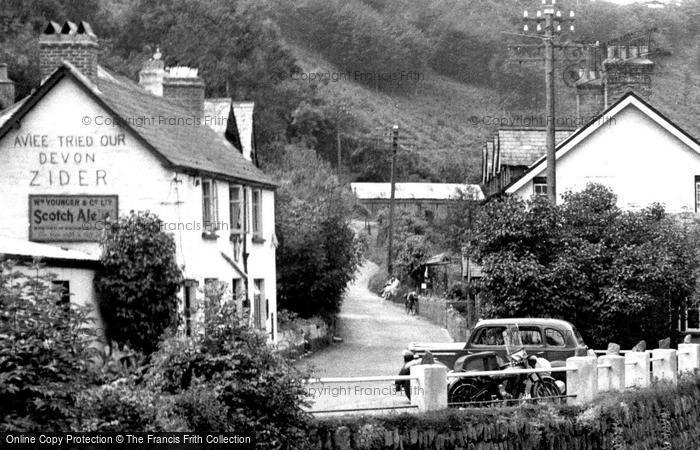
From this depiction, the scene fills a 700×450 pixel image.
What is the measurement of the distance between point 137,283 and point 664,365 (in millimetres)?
10485

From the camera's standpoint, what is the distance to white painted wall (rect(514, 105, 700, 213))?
44.1 m

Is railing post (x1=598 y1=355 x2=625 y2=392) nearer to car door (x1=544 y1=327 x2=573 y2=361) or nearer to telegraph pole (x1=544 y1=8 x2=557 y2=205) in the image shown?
car door (x1=544 y1=327 x2=573 y2=361)

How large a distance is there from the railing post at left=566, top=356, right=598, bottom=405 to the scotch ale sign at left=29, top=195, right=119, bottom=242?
11.1 m

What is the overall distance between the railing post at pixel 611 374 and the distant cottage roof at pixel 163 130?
1051 centimetres

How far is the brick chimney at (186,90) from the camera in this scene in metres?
38.1

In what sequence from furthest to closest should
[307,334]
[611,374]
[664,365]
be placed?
[307,334]
[664,365]
[611,374]

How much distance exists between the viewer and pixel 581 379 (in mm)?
22219

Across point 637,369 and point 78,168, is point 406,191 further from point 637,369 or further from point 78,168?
point 637,369

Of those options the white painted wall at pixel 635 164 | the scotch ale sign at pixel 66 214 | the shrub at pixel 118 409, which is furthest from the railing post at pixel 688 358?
the shrub at pixel 118 409

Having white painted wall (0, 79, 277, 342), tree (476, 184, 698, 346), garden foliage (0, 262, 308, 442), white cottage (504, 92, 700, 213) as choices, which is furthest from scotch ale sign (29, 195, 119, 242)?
white cottage (504, 92, 700, 213)

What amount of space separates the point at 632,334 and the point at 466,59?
151 m

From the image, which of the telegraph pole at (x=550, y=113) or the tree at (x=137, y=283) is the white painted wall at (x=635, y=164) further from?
the tree at (x=137, y=283)

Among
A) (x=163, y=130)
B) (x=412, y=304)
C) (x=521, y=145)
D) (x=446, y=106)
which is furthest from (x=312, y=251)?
(x=446, y=106)

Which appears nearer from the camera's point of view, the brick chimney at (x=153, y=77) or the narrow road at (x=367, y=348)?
the narrow road at (x=367, y=348)
